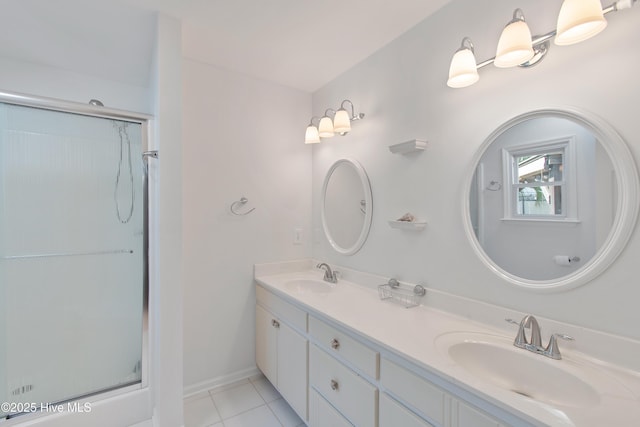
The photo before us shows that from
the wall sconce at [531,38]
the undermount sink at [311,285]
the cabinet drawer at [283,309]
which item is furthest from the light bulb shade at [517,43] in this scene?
the undermount sink at [311,285]

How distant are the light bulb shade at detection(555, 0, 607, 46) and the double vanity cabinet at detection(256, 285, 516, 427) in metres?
1.22

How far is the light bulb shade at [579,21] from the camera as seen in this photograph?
0.90m

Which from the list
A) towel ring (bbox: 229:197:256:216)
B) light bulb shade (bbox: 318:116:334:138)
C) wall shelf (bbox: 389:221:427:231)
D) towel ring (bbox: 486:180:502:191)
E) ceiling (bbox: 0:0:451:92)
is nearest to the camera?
towel ring (bbox: 486:180:502:191)

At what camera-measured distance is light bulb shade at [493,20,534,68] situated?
1.06 meters

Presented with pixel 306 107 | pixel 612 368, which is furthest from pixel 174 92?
pixel 612 368

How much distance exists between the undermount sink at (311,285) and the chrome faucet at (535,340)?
1.21m

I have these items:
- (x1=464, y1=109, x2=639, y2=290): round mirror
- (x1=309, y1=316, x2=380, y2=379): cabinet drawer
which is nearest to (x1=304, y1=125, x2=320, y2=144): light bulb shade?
(x1=464, y1=109, x2=639, y2=290): round mirror

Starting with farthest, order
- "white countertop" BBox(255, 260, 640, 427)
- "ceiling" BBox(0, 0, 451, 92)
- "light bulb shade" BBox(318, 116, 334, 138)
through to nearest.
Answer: "light bulb shade" BBox(318, 116, 334, 138) < "ceiling" BBox(0, 0, 451, 92) < "white countertop" BBox(255, 260, 640, 427)

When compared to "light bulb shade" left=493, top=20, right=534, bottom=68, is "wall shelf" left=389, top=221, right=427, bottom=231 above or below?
below

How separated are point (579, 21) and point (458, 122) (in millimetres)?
581

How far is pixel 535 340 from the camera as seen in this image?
3.55 feet

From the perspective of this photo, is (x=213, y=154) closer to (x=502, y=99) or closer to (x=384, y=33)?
(x=384, y=33)

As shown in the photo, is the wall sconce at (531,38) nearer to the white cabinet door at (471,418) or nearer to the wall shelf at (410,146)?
the wall shelf at (410,146)

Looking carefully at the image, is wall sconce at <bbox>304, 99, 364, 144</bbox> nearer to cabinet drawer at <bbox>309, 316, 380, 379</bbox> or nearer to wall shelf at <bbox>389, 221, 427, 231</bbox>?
wall shelf at <bbox>389, 221, 427, 231</bbox>
